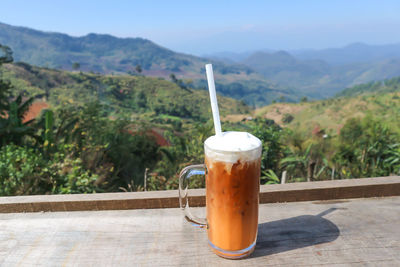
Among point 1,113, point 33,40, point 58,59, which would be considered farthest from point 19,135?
point 33,40

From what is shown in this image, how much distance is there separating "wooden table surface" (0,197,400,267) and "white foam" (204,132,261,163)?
371mm

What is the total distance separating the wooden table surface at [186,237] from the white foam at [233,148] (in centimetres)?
37

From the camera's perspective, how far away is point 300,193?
1369 mm

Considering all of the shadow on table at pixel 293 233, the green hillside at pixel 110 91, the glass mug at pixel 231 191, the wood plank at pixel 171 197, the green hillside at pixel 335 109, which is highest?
the glass mug at pixel 231 191

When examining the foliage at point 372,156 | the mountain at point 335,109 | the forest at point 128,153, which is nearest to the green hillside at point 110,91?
the mountain at point 335,109

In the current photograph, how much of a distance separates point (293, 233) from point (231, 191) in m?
0.42

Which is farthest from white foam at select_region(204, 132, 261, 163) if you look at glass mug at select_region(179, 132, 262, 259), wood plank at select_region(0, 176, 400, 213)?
wood plank at select_region(0, 176, 400, 213)

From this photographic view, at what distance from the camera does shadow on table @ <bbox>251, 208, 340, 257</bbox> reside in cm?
104

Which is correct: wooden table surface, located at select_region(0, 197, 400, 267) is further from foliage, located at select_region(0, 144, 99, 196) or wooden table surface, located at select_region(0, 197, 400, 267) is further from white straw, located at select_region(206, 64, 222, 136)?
foliage, located at select_region(0, 144, 99, 196)

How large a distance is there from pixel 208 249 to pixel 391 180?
101cm

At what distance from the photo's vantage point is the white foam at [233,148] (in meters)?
0.84

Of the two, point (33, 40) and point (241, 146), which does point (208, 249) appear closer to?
point (241, 146)

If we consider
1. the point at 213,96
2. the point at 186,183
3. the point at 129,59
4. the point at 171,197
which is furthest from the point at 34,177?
the point at 129,59

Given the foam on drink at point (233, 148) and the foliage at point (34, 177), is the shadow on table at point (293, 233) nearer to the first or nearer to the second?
the foam on drink at point (233, 148)
